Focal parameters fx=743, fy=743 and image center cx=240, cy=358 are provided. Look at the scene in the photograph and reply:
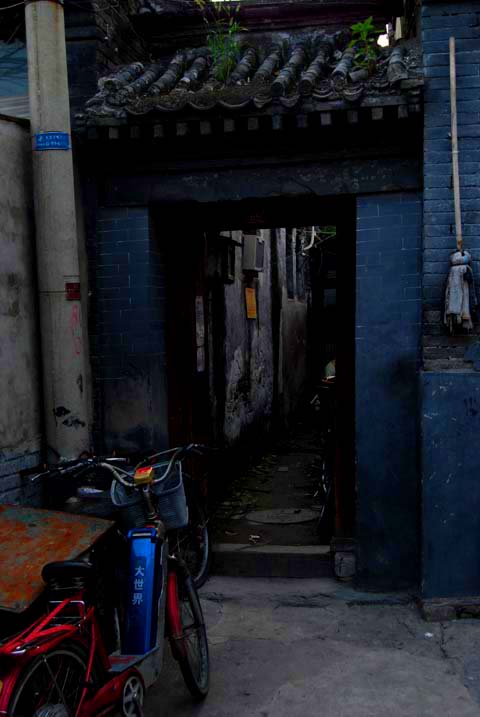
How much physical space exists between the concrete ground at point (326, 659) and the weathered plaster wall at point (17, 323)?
1869 mm

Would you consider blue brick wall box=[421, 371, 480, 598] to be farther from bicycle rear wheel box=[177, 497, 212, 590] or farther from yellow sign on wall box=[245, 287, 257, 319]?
yellow sign on wall box=[245, 287, 257, 319]

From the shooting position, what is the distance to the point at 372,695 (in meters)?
4.69

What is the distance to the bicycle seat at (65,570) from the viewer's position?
3.41 m

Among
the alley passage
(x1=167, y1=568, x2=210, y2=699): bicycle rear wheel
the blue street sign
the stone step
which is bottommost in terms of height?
the alley passage

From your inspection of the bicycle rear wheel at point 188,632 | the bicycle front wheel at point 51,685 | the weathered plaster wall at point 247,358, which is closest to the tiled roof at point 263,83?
the bicycle rear wheel at point 188,632

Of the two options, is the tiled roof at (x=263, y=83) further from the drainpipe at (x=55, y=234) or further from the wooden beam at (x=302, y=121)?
the drainpipe at (x=55, y=234)

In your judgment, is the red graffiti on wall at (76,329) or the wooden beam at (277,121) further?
the wooden beam at (277,121)

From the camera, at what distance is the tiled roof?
5750 mm

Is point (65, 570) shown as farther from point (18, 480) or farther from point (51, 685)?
point (18, 480)

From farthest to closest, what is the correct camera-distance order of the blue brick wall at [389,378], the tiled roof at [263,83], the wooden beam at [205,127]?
the blue brick wall at [389,378] → the wooden beam at [205,127] → the tiled roof at [263,83]

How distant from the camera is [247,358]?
40.4 ft

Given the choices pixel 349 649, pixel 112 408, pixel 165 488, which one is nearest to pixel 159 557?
pixel 165 488

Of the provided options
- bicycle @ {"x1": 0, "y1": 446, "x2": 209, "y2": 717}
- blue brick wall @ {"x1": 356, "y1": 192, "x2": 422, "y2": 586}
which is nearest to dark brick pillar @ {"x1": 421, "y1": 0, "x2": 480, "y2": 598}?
blue brick wall @ {"x1": 356, "y1": 192, "x2": 422, "y2": 586}

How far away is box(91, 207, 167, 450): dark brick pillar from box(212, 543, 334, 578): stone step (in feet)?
4.92
